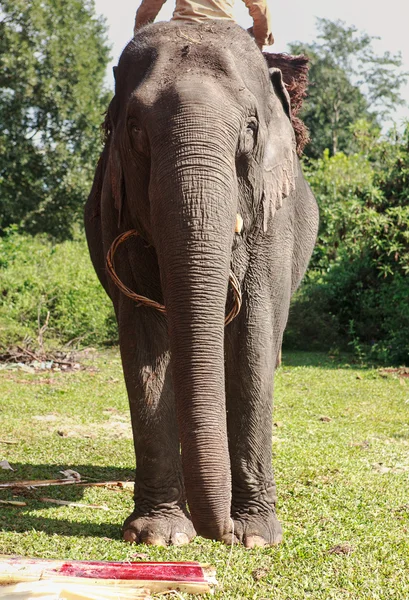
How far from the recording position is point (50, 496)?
529 cm

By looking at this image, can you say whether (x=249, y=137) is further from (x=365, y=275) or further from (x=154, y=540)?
(x=365, y=275)

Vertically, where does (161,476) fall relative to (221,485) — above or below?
below

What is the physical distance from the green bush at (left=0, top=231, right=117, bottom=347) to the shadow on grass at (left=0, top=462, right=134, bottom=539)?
316 inches

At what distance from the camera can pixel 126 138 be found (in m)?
3.81

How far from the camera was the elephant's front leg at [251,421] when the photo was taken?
169 inches

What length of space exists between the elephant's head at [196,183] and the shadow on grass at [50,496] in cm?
137

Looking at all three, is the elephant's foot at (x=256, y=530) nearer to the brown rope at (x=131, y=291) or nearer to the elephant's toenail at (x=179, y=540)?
the elephant's toenail at (x=179, y=540)

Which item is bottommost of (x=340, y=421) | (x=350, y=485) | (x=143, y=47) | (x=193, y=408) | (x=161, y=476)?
(x=340, y=421)

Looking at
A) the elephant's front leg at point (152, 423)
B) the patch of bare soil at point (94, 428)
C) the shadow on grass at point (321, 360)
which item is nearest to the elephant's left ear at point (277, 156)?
the elephant's front leg at point (152, 423)

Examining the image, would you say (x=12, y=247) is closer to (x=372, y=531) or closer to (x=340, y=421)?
(x=340, y=421)

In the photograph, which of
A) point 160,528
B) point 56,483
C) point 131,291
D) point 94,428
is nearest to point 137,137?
point 131,291

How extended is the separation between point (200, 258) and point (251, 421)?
126 centimetres

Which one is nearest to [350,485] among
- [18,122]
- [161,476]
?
[161,476]

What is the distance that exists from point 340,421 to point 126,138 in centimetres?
548
